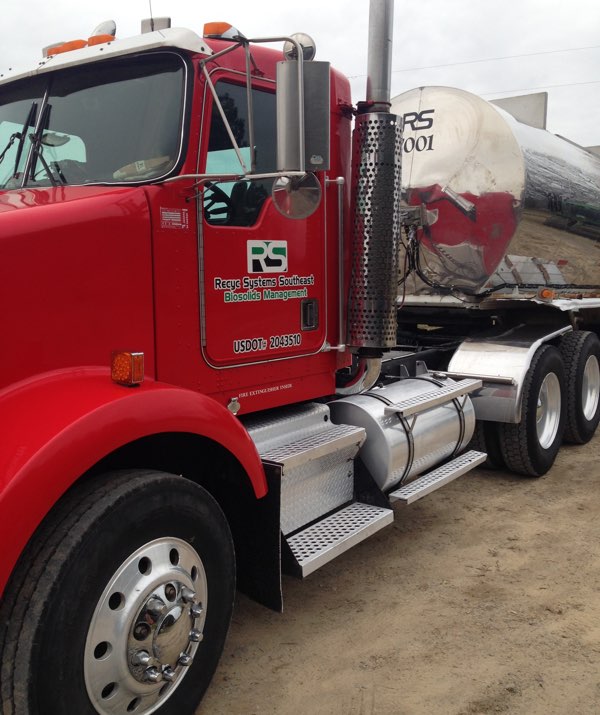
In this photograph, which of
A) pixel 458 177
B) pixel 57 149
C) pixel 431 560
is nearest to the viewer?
pixel 57 149

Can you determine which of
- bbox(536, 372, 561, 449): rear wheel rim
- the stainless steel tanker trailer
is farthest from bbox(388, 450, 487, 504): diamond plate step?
bbox(536, 372, 561, 449): rear wheel rim

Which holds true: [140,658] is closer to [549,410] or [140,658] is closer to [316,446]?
[316,446]

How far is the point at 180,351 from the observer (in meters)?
2.93

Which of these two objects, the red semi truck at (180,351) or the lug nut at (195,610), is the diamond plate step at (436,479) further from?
the lug nut at (195,610)

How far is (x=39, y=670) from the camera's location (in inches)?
78.4

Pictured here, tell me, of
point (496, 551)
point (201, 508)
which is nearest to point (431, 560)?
point (496, 551)

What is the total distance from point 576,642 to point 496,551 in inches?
40.5

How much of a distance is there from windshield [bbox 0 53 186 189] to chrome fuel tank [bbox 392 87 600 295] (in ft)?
9.58

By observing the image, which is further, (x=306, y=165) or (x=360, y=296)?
(x=360, y=296)

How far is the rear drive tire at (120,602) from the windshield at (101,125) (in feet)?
4.20

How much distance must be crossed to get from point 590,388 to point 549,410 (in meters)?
0.97

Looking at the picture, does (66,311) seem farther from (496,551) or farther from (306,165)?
(496,551)

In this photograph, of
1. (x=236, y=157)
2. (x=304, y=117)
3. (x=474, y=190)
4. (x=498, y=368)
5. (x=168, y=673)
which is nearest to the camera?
(x=168, y=673)

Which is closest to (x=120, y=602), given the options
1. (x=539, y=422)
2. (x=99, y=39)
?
(x=99, y=39)
